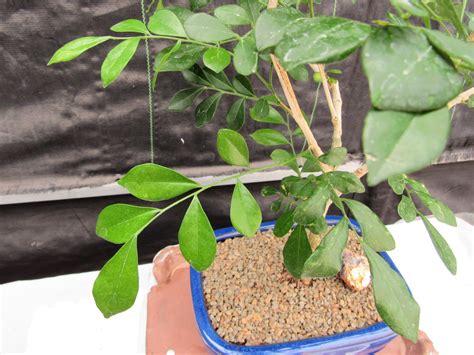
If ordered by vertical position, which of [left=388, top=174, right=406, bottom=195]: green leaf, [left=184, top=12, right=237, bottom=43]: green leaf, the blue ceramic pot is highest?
[left=184, top=12, right=237, bottom=43]: green leaf

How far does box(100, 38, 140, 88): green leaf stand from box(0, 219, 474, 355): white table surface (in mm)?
581

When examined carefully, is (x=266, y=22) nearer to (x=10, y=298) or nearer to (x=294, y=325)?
(x=294, y=325)

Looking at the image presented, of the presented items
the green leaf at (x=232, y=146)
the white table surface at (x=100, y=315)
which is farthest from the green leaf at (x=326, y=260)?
the white table surface at (x=100, y=315)

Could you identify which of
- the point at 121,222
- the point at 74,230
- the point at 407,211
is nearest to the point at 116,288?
the point at 121,222

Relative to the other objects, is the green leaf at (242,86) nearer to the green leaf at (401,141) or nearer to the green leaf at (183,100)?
the green leaf at (183,100)

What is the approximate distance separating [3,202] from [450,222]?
3.01 feet

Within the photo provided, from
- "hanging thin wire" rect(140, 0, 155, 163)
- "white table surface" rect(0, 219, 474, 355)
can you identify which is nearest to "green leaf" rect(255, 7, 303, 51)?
"hanging thin wire" rect(140, 0, 155, 163)

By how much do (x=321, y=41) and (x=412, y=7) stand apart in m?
0.06

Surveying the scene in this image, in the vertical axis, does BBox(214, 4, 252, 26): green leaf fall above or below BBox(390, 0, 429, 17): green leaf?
below

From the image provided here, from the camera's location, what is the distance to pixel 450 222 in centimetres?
52

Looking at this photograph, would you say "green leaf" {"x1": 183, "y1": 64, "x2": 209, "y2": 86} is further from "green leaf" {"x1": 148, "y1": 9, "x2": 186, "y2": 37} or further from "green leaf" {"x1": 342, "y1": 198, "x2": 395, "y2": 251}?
"green leaf" {"x1": 342, "y1": 198, "x2": 395, "y2": 251}

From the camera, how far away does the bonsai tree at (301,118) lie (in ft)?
0.64

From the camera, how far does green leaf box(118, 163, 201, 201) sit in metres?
0.39

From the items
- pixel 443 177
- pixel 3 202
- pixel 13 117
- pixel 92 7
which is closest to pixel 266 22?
pixel 92 7
